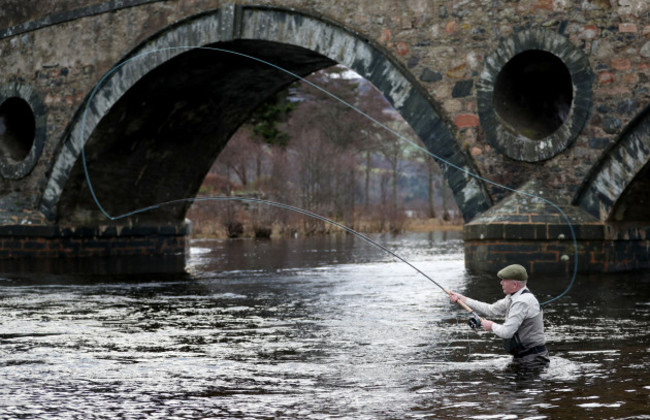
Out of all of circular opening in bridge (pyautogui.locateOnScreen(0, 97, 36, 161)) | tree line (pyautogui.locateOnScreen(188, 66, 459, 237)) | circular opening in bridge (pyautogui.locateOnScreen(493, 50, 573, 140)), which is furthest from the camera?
tree line (pyautogui.locateOnScreen(188, 66, 459, 237))

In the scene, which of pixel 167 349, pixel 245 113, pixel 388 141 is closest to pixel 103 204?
pixel 245 113

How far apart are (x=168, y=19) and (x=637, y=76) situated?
7232mm

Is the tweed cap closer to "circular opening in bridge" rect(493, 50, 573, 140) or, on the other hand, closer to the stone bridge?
the stone bridge

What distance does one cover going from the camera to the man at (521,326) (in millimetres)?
5477

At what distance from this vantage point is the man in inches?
216

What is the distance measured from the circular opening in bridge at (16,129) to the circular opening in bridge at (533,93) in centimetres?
971

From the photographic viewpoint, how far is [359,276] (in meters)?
12.8

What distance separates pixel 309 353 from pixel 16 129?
13.6 meters

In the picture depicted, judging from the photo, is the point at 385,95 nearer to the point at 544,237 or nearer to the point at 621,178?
the point at 544,237

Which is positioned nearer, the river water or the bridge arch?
the river water

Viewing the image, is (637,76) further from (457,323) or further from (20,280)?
(20,280)

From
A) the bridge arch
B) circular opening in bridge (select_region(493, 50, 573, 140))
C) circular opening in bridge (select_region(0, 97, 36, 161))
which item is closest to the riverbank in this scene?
the bridge arch

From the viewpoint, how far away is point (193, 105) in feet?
54.1

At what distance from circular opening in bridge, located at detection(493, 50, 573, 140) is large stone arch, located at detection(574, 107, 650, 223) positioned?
0.99m
